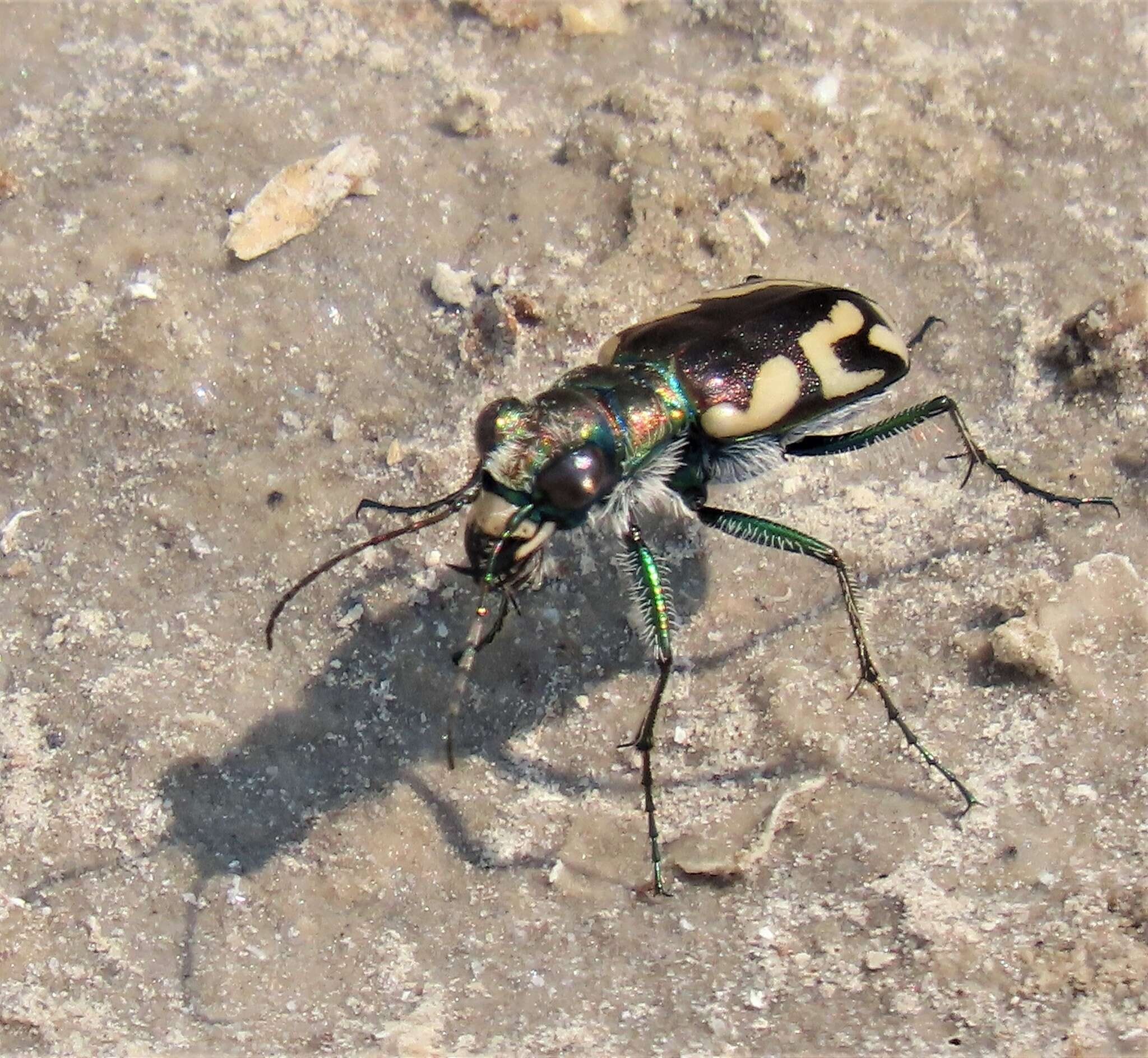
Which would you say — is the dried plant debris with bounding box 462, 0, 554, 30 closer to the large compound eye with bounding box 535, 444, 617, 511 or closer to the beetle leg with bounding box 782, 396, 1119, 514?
the beetle leg with bounding box 782, 396, 1119, 514

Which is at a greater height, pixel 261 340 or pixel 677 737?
pixel 261 340

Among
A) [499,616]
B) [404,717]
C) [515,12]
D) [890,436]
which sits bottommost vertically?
[404,717]

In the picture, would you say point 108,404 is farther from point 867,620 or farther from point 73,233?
point 867,620

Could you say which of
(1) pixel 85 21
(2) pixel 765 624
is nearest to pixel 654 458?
(2) pixel 765 624

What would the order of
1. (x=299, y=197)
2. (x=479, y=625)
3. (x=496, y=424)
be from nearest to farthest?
1. (x=479, y=625)
2. (x=496, y=424)
3. (x=299, y=197)

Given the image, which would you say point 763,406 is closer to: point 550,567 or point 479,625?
point 550,567

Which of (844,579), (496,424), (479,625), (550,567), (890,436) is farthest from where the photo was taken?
(550,567)

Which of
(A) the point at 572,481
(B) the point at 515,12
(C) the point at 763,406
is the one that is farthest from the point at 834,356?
(B) the point at 515,12
